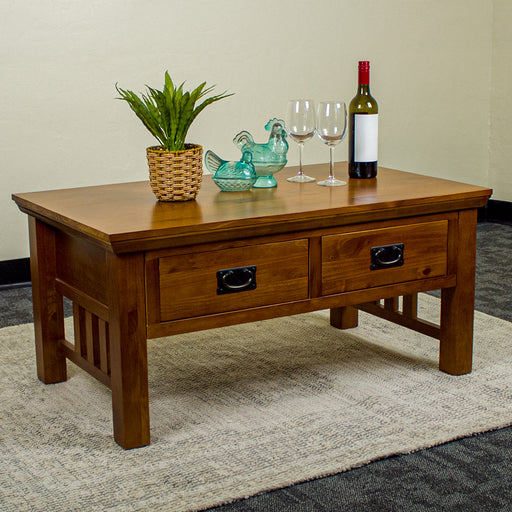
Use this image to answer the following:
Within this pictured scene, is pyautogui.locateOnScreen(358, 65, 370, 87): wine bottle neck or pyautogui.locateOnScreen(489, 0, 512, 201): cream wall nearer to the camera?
pyautogui.locateOnScreen(358, 65, 370, 87): wine bottle neck

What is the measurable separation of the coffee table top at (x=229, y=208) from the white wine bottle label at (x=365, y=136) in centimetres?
7

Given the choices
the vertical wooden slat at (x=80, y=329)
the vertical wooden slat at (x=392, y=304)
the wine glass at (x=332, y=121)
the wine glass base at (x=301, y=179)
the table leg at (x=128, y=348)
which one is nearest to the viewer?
the table leg at (x=128, y=348)

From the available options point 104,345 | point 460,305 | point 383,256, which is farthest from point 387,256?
point 104,345

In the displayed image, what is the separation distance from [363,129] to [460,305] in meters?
0.56

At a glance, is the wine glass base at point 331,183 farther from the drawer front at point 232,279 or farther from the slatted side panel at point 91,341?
the slatted side panel at point 91,341

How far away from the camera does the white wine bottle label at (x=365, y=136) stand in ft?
7.52

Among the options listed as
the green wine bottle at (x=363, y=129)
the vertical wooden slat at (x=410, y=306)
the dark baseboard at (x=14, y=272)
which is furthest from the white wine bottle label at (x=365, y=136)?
the dark baseboard at (x=14, y=272)

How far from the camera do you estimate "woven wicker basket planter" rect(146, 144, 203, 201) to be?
78.8 inches

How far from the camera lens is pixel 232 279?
6.23 ft

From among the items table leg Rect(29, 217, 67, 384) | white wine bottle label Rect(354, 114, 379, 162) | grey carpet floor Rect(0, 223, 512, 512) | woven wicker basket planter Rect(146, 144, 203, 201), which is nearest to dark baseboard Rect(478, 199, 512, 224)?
white wine bottle label Rect(354, 114, 379, 162)

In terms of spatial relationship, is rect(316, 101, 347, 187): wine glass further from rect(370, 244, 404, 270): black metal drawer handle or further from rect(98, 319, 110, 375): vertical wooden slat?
rect(98, 319, 110, 375): vertical wooden slat

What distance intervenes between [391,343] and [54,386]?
3.39ft

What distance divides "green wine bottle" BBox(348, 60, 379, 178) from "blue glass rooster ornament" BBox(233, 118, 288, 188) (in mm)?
209

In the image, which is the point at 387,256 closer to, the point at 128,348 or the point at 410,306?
the point at 410,306
